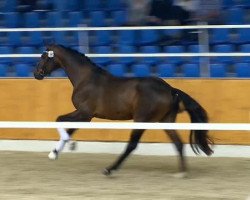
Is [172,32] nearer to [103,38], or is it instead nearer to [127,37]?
[127,37]

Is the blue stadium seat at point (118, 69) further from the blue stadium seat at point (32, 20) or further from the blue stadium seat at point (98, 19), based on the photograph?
the blue stadium seat at point (32, 20)

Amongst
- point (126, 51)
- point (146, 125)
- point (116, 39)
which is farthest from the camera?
point (116, 39)

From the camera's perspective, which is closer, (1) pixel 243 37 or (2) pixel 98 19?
(1) pixel 243 37

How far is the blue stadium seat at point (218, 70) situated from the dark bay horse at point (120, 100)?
1989 millimetres

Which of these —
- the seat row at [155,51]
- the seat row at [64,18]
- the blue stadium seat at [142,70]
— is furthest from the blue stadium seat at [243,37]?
the blue stadium seat at [142,70]

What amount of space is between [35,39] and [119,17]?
5.35 ft

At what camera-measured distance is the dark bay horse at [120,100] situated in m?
9.52

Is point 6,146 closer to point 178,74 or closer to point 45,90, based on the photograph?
point 45,90

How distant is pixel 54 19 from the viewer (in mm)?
13383

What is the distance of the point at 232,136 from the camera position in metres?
11.1

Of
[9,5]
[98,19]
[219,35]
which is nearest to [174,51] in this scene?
[219,35]

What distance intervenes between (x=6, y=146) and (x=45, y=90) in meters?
1.22

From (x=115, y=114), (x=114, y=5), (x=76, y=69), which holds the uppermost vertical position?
(x=114, y=5)

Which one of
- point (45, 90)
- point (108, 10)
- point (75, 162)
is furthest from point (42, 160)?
point (108, 10)
